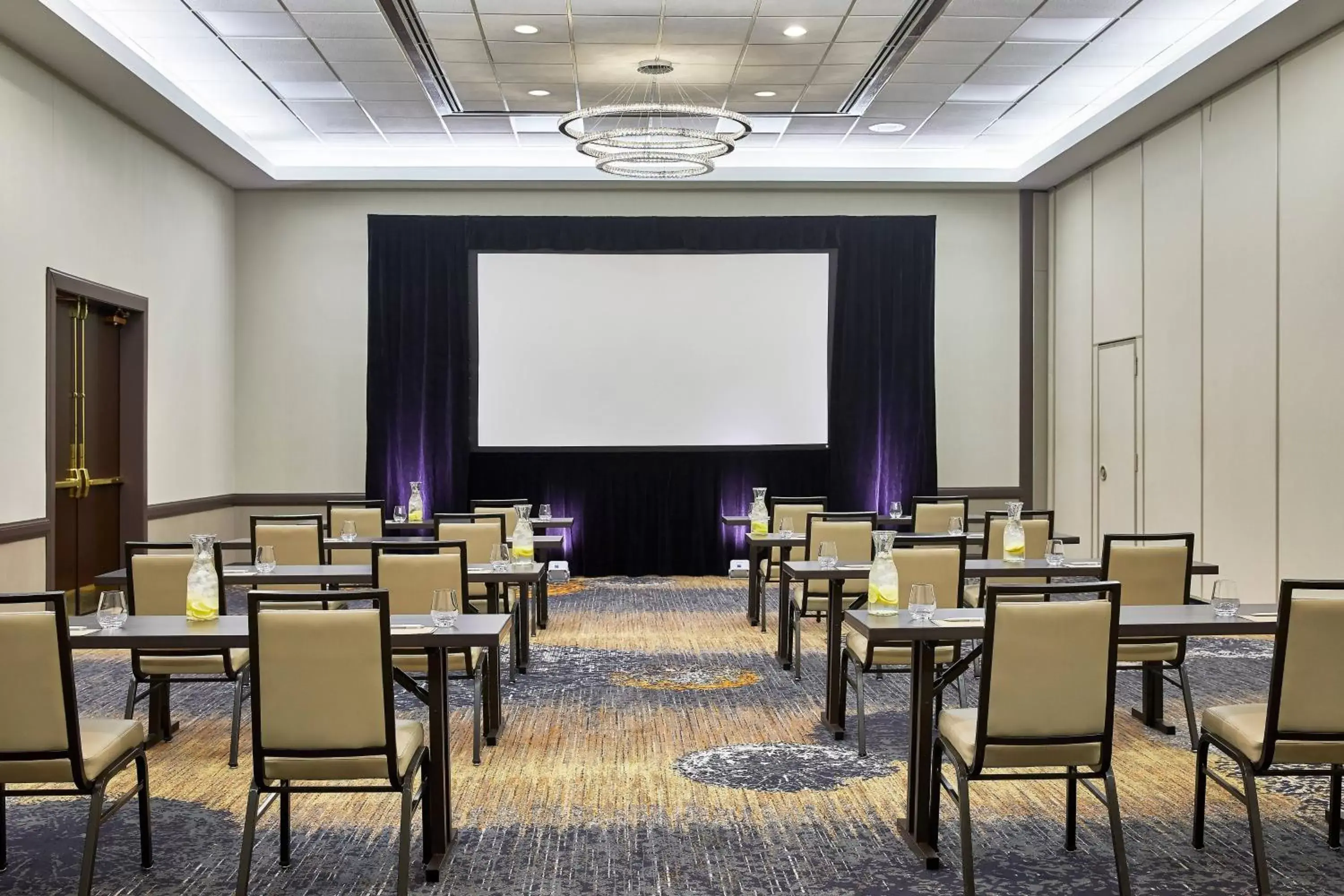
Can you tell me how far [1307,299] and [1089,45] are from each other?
95.6 inches

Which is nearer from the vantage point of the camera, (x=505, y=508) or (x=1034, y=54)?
(x=505, y=508)

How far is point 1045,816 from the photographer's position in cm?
414

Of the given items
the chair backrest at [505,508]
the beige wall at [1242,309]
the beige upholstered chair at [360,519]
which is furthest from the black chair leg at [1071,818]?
the beige upholstered chair at [360,519]

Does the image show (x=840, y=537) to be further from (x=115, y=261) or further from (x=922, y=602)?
(x=115, y=261)

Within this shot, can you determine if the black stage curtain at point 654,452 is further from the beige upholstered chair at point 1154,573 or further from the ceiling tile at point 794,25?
the beige upholstered chair at point 1154,573

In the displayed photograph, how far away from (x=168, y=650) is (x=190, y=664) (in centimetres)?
13

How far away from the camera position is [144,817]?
3.67 meters

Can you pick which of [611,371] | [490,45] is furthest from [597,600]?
[490,45]

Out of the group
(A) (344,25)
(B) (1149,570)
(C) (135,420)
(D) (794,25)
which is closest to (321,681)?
(B) (1149,570)

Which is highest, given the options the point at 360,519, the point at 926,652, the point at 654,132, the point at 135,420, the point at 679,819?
the point at 654,132

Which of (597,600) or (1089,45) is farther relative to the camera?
(597,600)

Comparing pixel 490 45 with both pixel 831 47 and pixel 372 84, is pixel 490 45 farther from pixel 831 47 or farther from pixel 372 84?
pixel 831 47

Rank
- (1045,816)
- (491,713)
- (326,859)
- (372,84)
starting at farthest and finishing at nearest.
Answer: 1. (372,84)
2. (491,713)
3. (1045,816)
4. (326,859)

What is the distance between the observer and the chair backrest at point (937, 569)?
16.5 feet
